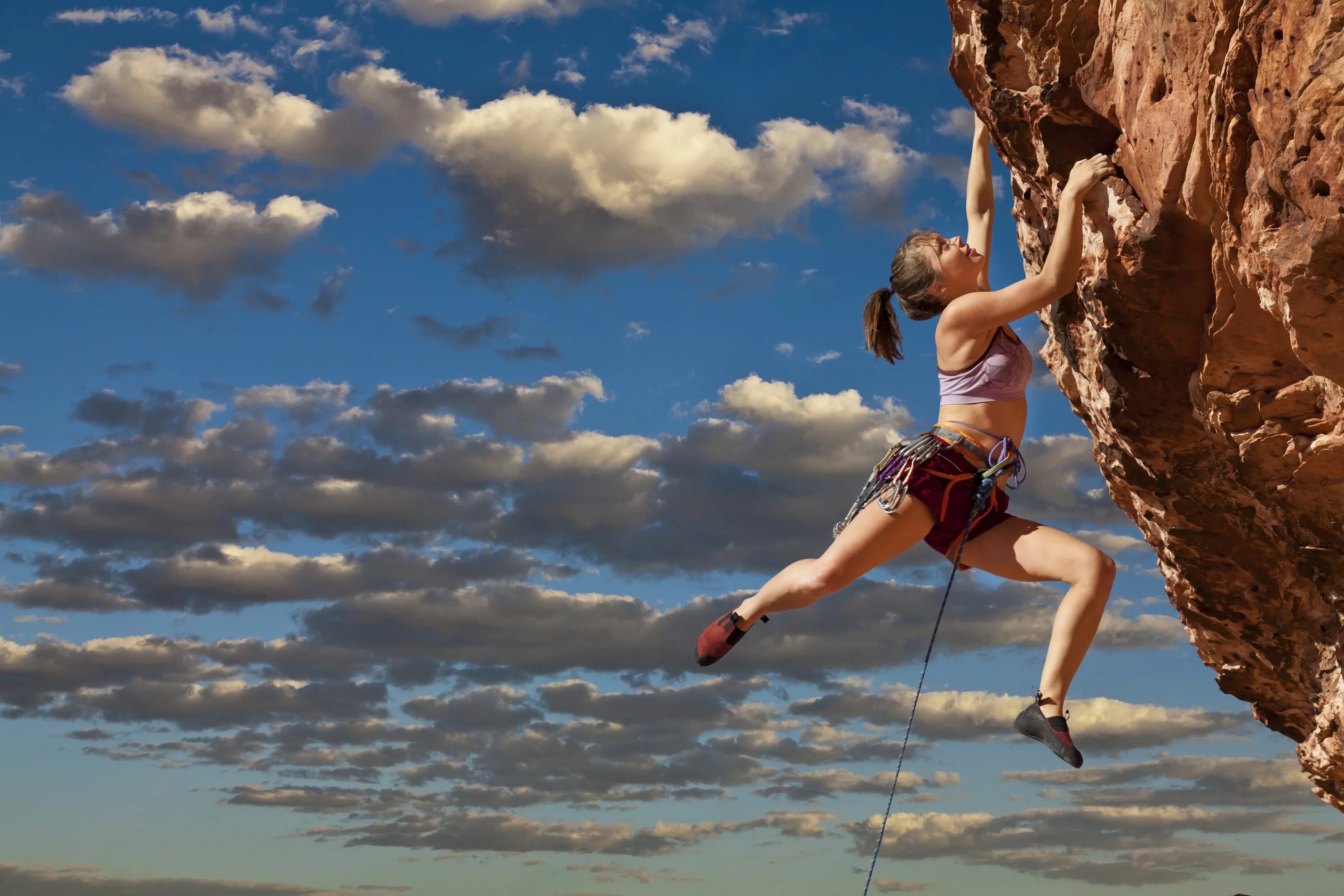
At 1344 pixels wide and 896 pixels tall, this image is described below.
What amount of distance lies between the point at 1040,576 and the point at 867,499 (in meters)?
0.99

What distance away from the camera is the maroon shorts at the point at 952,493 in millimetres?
6410

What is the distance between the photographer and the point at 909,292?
6672mm

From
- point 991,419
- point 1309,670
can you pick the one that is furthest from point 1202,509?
point 991,419

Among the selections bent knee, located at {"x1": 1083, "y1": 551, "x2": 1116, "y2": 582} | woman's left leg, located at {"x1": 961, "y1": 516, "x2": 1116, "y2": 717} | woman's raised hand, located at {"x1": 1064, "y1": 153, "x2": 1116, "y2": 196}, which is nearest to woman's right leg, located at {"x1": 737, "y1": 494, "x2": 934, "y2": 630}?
woman's left leg, located at {"x1": 961, "y1": 516, "x2": 1116, "y2": 717}

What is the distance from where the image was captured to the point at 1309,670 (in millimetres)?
7816

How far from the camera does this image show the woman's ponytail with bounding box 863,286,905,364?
7.03m

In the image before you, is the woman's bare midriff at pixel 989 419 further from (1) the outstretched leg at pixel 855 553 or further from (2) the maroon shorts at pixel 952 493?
(1) the outstretched leg at pixel 855 553

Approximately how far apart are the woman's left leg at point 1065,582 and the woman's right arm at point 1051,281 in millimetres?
1163

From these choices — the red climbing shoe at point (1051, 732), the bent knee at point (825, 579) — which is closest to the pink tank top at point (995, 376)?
the bent knee at point (825, 579)

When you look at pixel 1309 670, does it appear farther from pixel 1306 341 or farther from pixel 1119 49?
pixel 1119 49

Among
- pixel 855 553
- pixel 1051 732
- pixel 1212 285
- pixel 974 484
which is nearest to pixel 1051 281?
pixel 1212 285

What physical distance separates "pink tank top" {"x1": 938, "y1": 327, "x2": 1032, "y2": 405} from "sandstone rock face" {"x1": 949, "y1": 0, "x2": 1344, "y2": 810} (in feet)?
1.65

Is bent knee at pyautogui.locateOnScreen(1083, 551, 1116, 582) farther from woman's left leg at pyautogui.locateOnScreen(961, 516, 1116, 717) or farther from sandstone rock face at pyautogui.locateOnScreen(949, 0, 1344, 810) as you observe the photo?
sandstone rock face at pyautogui.locateOnScreen(949, 0, 1344, 810)

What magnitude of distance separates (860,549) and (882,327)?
1389mm
